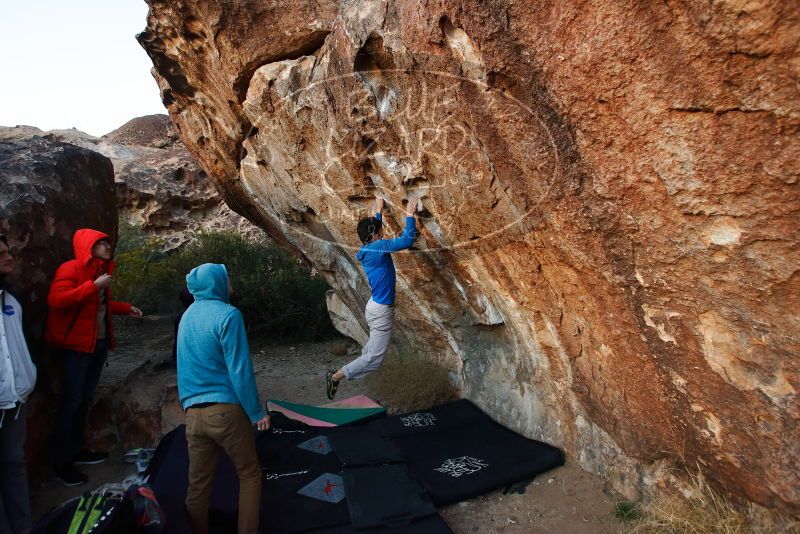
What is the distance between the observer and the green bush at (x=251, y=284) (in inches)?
315

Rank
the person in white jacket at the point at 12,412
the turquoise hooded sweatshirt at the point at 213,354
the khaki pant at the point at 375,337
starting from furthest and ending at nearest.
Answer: the khaki pant at the point at 375,337
the person in white jacket at the point at 12,412
the turquoise hooded sweatshirt at the point at 213,354

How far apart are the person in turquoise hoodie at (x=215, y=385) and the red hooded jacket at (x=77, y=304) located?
4.68 feet

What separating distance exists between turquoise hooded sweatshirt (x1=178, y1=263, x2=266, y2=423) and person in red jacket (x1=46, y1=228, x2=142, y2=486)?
1.40 meters

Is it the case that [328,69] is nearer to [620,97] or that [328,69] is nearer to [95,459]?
[620,97]

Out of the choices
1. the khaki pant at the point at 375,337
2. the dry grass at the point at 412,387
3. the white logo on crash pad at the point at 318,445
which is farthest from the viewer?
the dry grass at the point at 412,387

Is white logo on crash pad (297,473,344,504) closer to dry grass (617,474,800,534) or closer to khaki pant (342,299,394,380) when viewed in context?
khaki pant (342,299,394,380)

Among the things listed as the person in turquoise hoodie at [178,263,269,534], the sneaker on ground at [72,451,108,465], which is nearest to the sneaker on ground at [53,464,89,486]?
the sneaker on ground at [72,451,108,465]

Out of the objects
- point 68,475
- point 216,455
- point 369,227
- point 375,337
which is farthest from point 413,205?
point 68,475

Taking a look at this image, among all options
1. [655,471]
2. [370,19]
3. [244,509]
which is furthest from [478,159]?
[244,509]

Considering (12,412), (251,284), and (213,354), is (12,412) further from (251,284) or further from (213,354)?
(251,284)

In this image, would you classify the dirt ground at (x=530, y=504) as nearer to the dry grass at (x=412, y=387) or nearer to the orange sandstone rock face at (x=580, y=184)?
the orange sandstone rock face at (x=580, y=184)

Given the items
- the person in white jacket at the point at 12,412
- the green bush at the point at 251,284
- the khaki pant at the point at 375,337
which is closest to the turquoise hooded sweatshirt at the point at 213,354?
the person in white jacket at the point at 12,412

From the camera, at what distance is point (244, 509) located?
279 cm

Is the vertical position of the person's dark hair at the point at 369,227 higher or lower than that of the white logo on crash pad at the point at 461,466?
higher
